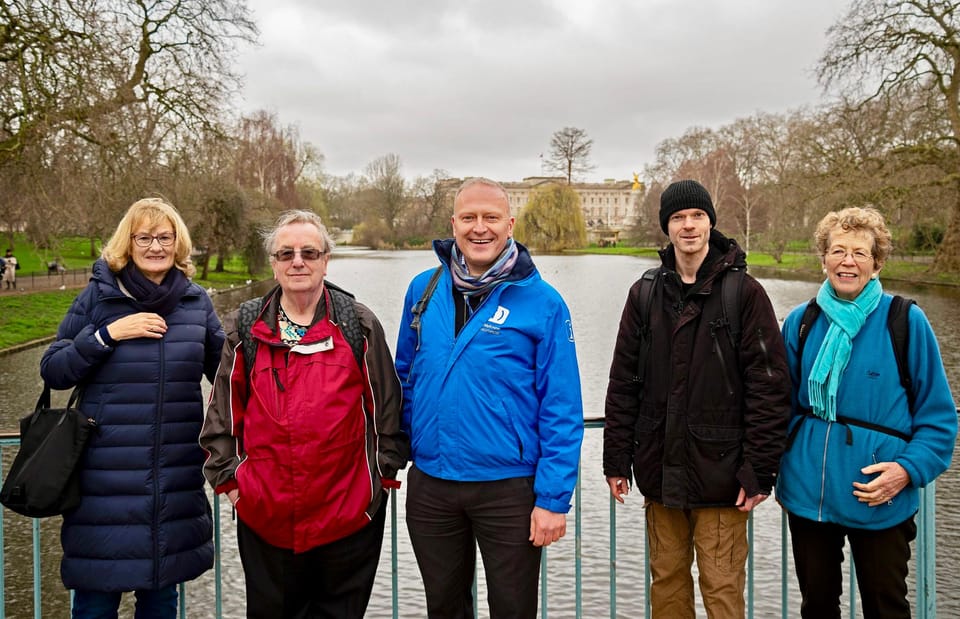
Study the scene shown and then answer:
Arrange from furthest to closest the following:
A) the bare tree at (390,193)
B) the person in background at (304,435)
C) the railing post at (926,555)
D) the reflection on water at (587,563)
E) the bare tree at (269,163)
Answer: the bare tree at (390,193) → the bare tree at (269,163) → the reflection on water at (587,563) → the railing post at (926,555) → the person in background at (304,435)

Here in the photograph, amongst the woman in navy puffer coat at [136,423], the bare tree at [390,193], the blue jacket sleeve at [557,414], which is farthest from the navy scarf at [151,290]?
the bare tree at [390,193]

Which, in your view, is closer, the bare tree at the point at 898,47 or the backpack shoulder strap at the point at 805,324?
the backpack shoulder strap at the point at 805,324

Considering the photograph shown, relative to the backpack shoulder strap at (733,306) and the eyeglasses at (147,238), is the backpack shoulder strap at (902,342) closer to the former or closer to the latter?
the backpack shoulder strap at (733,306)

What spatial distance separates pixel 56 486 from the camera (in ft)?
9.69

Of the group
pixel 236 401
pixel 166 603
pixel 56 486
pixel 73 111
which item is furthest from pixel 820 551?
pixel 73 111

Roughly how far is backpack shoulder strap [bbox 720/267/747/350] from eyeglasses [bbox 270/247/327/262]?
1621mm

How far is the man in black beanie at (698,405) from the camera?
3.01m

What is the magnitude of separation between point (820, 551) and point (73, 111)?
16157 millimetres

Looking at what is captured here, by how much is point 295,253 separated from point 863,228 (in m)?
2.26

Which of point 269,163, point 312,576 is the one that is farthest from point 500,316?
point 269,163

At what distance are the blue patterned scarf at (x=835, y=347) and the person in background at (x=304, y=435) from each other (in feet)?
5.45

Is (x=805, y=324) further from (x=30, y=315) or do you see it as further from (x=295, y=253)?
(x=30, y=315)

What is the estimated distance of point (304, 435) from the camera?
283 centimetres

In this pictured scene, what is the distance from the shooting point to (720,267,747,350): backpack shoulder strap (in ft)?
9.98
